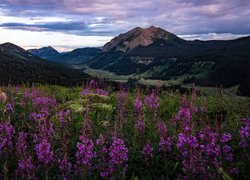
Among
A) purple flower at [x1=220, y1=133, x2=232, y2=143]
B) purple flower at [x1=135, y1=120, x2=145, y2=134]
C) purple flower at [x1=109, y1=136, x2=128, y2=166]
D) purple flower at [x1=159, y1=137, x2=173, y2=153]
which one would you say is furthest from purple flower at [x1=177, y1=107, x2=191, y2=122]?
purple flower at [x1=109, y1=136, x2=128, y2=166]

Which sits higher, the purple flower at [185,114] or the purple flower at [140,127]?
the purple flower at [185,114]

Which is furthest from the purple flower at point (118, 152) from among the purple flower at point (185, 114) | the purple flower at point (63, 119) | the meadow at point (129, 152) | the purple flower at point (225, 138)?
the purple flower at point (63, 119)

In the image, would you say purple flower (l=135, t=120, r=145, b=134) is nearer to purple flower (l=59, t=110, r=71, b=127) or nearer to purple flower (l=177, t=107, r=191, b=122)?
purple flower (l=177, t=107, r=191, b=122)

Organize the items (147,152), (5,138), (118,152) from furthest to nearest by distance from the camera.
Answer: (5,138) < (147,152) < (118,152)

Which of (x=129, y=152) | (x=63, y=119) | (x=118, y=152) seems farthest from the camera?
(x=63, y=119)

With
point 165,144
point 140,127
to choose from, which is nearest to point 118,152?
point 165,144

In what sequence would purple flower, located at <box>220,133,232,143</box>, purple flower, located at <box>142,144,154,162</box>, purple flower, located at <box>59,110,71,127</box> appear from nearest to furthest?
purple flower, located at <box>220,133,232,143</box>, purple flower, located at <box>142,144,154,162</box>, purple flower, located at <box>59,110,71,127</box>

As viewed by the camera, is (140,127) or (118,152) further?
(140,127)

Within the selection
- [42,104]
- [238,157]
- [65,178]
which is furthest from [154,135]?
[42,104]

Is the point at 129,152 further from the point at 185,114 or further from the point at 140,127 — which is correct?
the point at 185,114

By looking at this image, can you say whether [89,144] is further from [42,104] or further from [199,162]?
[42,104]

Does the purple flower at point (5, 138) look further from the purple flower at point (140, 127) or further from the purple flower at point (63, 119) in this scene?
the purple flower at point (140, 127)

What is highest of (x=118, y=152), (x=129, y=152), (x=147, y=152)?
(x=118, y=152)

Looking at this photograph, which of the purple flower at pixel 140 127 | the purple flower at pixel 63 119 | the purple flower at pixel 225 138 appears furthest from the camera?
the purple flower at pixel 63 119
